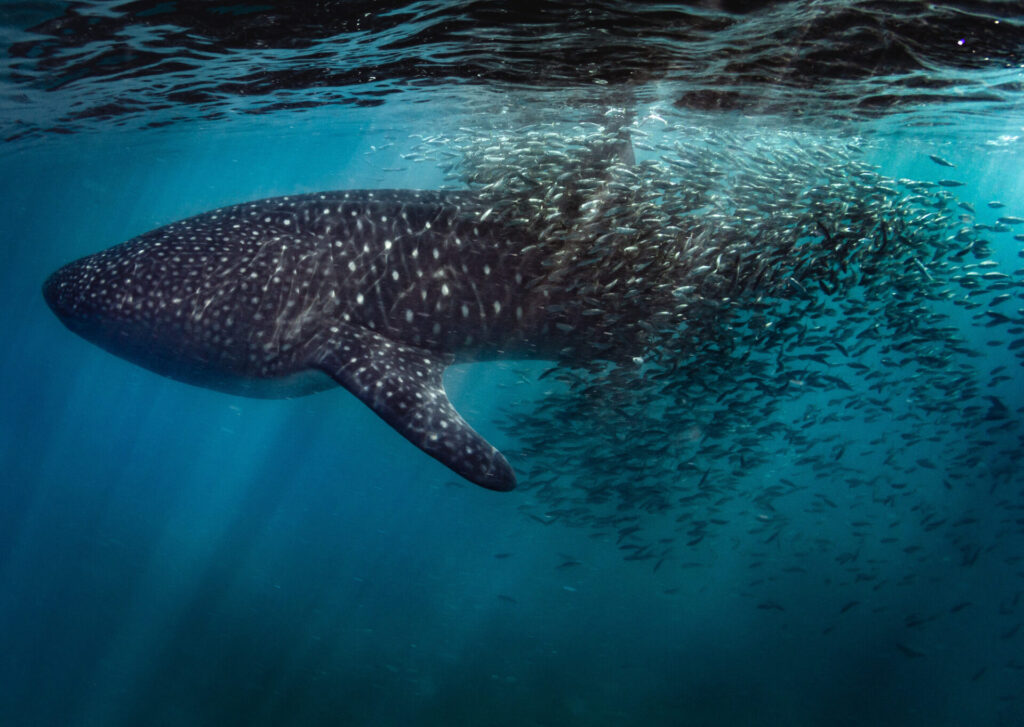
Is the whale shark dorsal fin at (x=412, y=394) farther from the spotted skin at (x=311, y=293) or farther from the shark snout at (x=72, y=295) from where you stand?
the shark snout at (x=72, y=295)

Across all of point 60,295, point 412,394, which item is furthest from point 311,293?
point 60,295

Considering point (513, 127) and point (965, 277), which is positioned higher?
point (513, 127)

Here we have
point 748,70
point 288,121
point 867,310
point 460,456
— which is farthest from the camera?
point 288,121

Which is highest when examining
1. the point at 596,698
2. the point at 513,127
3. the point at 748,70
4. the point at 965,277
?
the point at 748,70

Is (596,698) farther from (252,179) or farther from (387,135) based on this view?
(252,179)

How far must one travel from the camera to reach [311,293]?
19.5ft

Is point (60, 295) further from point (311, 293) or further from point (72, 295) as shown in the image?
point (311, 293)

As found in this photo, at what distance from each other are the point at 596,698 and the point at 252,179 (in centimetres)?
4136

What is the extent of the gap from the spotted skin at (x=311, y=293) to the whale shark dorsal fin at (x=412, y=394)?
0.02 metres

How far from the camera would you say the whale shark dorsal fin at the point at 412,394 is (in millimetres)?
4582

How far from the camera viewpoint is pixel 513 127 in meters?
17.3

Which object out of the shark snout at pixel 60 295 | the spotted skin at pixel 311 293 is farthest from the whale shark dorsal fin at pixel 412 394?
the shark snout at pixel 60 295

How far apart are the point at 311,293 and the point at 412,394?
5.51 ft

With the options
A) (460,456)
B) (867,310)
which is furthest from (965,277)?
(460,456)
